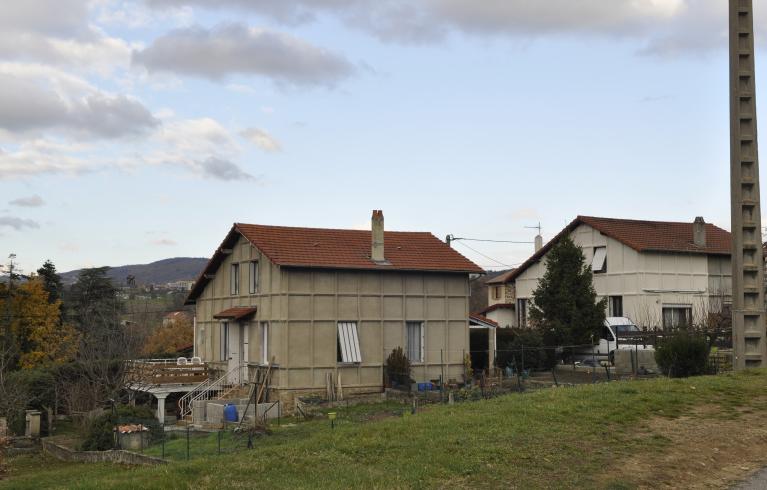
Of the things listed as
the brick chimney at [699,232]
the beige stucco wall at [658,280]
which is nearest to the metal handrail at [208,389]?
the beige stucco wall at [658,280]

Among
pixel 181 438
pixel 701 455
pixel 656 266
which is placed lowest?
pixel 181 438

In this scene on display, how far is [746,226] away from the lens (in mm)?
25828

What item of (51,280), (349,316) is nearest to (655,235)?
(349,316)

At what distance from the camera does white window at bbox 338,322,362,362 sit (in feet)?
117

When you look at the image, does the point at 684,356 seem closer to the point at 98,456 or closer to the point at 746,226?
the point at 746,226

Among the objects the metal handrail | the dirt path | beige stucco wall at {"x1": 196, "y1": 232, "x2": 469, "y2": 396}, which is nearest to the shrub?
beige stucco wall at {"x1": 196, "y1": 232, "x2": 469, "y2": 396}

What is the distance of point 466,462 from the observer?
1499 cm

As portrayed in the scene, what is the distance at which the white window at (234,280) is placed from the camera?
130 feet

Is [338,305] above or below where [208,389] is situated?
above

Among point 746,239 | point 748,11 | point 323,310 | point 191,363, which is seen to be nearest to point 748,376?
point 746,239

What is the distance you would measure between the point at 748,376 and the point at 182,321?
65.4 meters

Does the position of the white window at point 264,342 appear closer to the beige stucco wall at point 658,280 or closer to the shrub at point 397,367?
the shrub at point 397,367

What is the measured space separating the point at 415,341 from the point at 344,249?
5081 mm

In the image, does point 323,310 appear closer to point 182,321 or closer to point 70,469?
point 70,469
